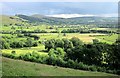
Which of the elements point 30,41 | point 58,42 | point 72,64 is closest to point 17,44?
point 30,41

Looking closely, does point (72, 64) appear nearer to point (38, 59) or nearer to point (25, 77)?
point (38, 59)

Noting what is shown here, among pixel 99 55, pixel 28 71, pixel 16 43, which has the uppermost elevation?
pixel 28 71

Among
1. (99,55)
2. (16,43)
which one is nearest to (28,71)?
(99,55)

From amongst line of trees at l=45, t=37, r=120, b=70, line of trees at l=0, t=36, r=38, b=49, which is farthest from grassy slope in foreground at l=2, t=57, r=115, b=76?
line of trees at l=0, t=36, r=38, b=49

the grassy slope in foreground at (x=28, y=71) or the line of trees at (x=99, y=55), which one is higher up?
the grassy slope in foreground at (x=28, y=71)

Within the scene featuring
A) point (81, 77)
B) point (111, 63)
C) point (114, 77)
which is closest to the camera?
point (81, 77)

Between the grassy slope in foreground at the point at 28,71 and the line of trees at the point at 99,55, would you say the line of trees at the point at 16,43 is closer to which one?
the line of trees at the point at 99,55

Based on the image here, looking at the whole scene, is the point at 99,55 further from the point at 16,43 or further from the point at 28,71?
the point at 16,43

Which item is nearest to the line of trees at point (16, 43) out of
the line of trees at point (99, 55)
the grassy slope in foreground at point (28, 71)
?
the line of trees at point (99, 55)

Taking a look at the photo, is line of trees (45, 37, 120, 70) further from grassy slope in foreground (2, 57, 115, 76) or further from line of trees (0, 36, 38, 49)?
line of trees (0, 36, 38, 49)

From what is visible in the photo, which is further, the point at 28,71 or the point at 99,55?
the point at 99,55

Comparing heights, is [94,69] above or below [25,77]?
below
